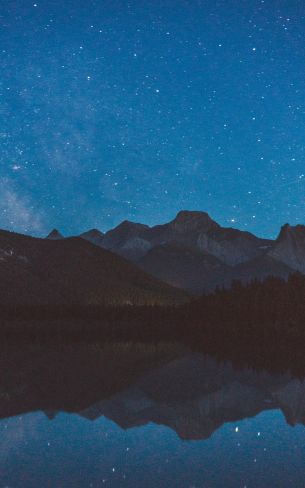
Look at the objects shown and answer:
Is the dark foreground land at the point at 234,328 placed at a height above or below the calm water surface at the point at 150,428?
above

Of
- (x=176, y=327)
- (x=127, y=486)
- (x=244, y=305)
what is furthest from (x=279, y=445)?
(x=176, y=327)

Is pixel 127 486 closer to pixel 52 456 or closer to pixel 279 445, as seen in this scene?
pixel 52 456

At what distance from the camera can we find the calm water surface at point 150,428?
20.5 metres

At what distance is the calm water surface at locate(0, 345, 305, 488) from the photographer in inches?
808

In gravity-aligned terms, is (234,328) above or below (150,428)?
above

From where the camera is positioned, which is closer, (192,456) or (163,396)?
(192,456)

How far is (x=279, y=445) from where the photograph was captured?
25344 mm

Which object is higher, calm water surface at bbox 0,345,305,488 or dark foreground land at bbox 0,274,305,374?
dark foreground land at bbox 0,274,305,374

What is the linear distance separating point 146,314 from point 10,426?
150 m

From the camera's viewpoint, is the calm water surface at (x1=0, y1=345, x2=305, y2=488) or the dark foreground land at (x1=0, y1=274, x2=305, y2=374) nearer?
the calm water surface at (x1=0, y1=345, x2=305, y2=488)

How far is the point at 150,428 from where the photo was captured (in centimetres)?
2900

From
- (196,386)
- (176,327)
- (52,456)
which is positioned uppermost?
(176,327)

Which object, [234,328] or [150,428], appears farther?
[234,328]

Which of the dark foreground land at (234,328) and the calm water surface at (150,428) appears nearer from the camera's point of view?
the calm water surface at (150,428)
